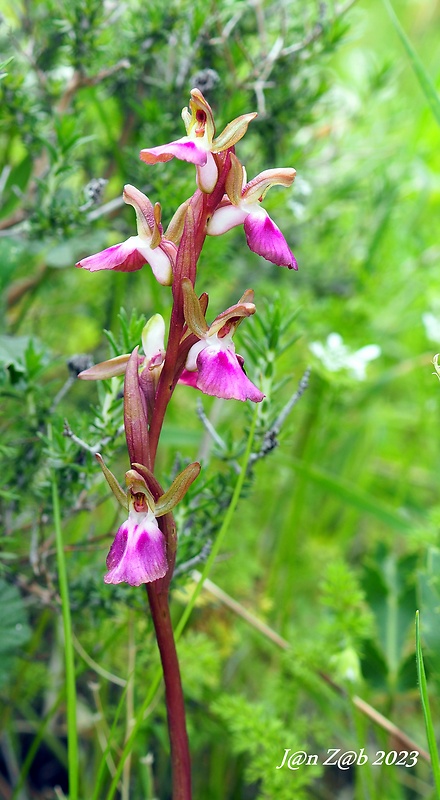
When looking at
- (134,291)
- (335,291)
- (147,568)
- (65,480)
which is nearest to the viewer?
(147,568)

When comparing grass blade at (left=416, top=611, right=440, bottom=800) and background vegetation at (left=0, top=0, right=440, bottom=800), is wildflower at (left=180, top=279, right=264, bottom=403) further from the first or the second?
grass blade at (left=416, top=611, right=440, bottom=800)

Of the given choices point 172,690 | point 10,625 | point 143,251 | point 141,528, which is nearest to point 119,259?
point 143,251

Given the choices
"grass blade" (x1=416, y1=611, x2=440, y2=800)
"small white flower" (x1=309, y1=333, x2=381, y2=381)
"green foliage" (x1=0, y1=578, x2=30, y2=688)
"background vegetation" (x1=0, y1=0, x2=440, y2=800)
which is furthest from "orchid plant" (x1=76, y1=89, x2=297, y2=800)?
"small white flower" (x1=309, y1=333, x2=381, y2=381)

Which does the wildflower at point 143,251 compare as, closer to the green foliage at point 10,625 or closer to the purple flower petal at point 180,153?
the purple flower petal at point 180,153

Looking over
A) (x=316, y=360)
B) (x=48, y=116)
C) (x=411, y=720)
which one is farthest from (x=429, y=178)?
(x=411, y=720)

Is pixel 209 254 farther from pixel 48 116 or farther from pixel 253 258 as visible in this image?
pixel 253 258

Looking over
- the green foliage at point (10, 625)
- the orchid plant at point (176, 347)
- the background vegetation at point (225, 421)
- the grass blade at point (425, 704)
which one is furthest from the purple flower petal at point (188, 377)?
the green foliage at point (10, 625)
